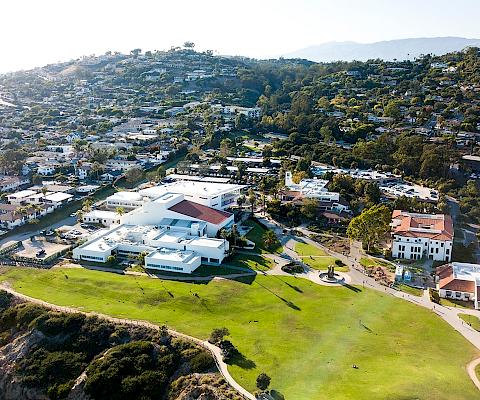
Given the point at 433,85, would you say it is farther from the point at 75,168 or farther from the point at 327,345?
the point at 327,345

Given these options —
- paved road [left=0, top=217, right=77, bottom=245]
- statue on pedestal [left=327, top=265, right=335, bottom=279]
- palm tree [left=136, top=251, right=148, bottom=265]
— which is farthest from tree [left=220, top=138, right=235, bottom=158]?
statue on pedestal [left=327, top=265, right=335, bottom=279]

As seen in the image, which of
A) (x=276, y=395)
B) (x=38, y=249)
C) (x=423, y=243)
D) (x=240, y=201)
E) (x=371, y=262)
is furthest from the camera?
(x=240, y=201)

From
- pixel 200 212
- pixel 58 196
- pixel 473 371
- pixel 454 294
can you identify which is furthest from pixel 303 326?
pixel 58 196

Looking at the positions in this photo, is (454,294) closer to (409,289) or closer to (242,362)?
(409,289)

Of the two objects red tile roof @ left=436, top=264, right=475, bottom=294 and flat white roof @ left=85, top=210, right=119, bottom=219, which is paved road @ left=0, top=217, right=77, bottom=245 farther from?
red tile roof @ left=436, top=264, right=475, bottom=294

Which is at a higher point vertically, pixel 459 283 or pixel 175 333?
pixel 459 283

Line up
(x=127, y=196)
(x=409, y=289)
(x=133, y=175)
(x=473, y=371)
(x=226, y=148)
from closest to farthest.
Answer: (x=473, y=371) < (x=409, y=289) < (x=127, y=196) < (x=133, y=175) < (x=226, y=148)
